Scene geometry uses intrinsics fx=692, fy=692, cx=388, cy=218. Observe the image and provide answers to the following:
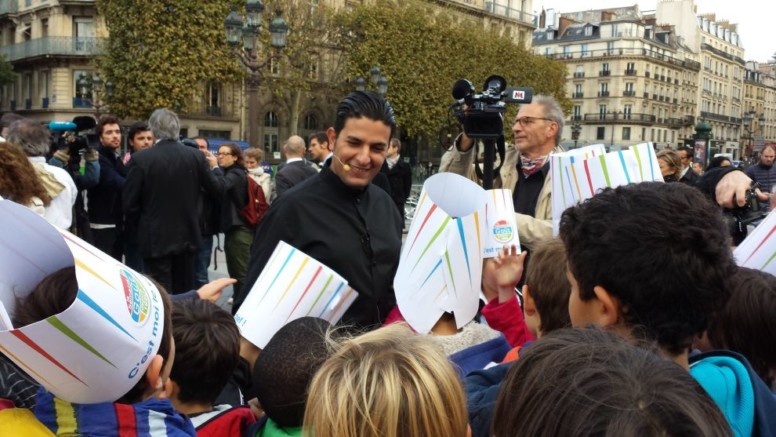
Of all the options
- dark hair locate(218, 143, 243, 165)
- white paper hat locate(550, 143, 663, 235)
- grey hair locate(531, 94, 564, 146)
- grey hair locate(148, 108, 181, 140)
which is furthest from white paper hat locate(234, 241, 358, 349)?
dark hair locate(218, 143, 243, 165)

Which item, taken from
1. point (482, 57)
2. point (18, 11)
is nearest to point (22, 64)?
point (18, 11)

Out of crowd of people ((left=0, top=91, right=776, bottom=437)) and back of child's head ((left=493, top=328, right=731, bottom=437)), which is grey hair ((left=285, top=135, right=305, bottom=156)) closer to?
crowd of people ((left=0, top=91, right=776, bottom=437))

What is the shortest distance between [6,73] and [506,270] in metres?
44.2

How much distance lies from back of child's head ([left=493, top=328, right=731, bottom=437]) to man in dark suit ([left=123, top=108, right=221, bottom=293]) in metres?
4.97

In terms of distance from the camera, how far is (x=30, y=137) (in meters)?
4.78

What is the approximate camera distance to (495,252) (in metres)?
2.30

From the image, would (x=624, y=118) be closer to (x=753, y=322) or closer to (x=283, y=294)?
(x=753, y=322)

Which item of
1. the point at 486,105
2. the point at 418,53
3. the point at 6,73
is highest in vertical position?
the point at 418,53

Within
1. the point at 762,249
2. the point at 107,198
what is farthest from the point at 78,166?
the point at 762,249

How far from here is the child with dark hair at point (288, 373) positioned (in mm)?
1883

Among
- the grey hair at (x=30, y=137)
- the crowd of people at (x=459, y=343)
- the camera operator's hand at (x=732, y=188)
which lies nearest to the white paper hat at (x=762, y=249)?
the crowd of people at (x=459, y=343)

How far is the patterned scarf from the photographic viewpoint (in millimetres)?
3701

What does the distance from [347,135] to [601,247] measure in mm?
1327

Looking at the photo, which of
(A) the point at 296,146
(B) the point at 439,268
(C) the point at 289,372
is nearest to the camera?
(C) the point at 289,372
